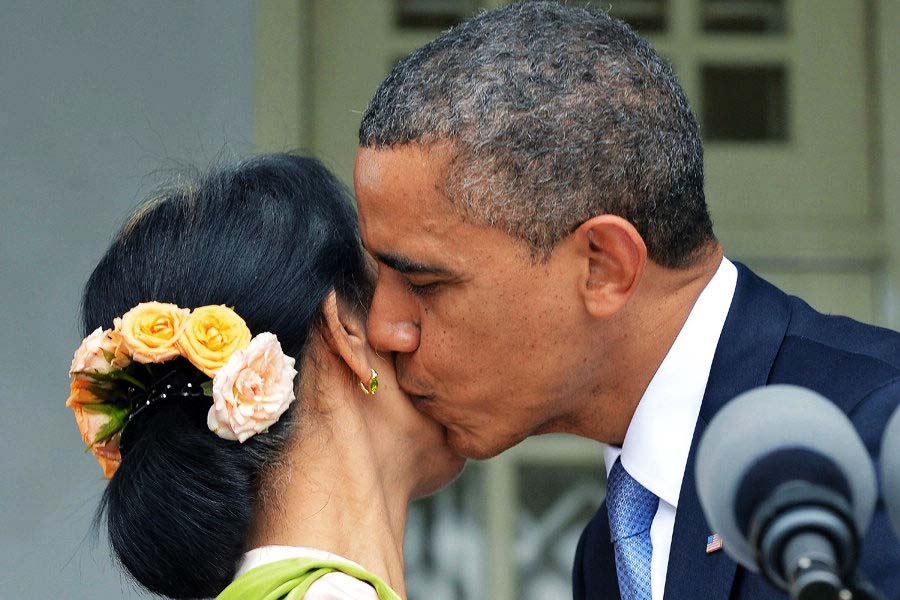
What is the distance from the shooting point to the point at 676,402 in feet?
7.30

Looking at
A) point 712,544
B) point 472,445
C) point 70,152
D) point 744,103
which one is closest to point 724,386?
point 712,544

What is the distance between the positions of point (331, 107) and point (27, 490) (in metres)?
1.36

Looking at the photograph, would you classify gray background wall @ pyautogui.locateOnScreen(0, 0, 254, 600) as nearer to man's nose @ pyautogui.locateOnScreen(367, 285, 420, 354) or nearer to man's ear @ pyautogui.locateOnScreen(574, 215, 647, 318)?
man's nose @ pyautogui.locateOnScreen(367, 285, 420, 354)

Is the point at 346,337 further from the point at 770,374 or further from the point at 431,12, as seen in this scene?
the point at 431,12

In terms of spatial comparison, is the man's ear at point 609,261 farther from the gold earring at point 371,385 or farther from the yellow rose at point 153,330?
the yellow rose at point 153,330

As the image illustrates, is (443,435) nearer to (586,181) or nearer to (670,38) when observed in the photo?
(586,181)

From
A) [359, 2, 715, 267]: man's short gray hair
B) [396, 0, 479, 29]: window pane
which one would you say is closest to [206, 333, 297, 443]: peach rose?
[359, 2, 715, 267]: man's short gray hair

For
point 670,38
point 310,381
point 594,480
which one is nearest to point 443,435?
point 310,381

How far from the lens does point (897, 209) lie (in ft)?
13.5

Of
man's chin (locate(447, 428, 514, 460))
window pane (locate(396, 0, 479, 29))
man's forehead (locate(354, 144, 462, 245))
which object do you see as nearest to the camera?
man's forehead (locate(354, 144, 462, 245))

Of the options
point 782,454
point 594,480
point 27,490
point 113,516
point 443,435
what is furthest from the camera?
point 594,480

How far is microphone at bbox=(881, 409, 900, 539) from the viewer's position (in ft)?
3.78

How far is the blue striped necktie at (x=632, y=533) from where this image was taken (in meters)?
2.23

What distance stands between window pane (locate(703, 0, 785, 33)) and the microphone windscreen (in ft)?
10.8
